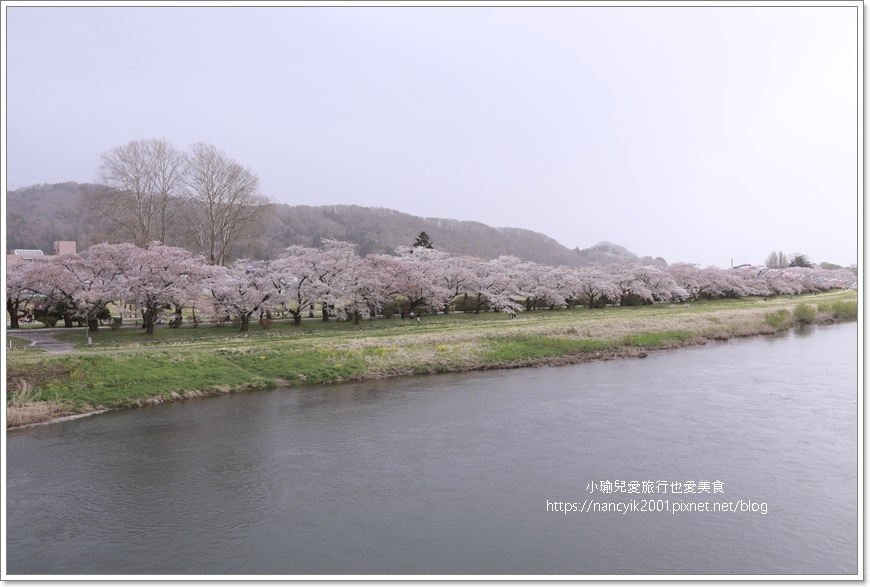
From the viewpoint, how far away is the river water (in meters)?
9.00

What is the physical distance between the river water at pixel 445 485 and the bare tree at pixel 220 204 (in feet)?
85.3

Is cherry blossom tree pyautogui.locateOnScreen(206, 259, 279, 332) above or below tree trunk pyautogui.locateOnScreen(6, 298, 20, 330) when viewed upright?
above

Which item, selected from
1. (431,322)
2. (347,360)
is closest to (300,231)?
(431,322)

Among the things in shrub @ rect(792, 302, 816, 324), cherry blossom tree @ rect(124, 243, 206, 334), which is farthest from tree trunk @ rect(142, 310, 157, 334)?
shrub @ rect(792, 302, 816, 324)

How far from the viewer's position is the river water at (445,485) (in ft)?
29.5

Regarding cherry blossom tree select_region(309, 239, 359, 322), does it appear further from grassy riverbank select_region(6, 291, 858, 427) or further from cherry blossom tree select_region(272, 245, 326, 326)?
grassy riverbank select_region(6, 291, 858, 427)

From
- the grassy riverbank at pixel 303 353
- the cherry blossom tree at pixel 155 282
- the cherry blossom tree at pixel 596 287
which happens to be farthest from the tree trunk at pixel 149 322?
the cherry blossom tree at pixel 596 287

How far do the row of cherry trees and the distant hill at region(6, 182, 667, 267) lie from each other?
19621mm

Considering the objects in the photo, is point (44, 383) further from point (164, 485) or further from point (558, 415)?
point (558, 415)

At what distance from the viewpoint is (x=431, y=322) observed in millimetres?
37031

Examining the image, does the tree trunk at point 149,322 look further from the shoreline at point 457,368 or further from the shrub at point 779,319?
the shrub at point 779,319

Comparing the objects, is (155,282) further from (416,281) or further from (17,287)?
(416,281)

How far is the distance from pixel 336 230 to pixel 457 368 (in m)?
70.5

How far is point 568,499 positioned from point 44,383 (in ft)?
56.2
